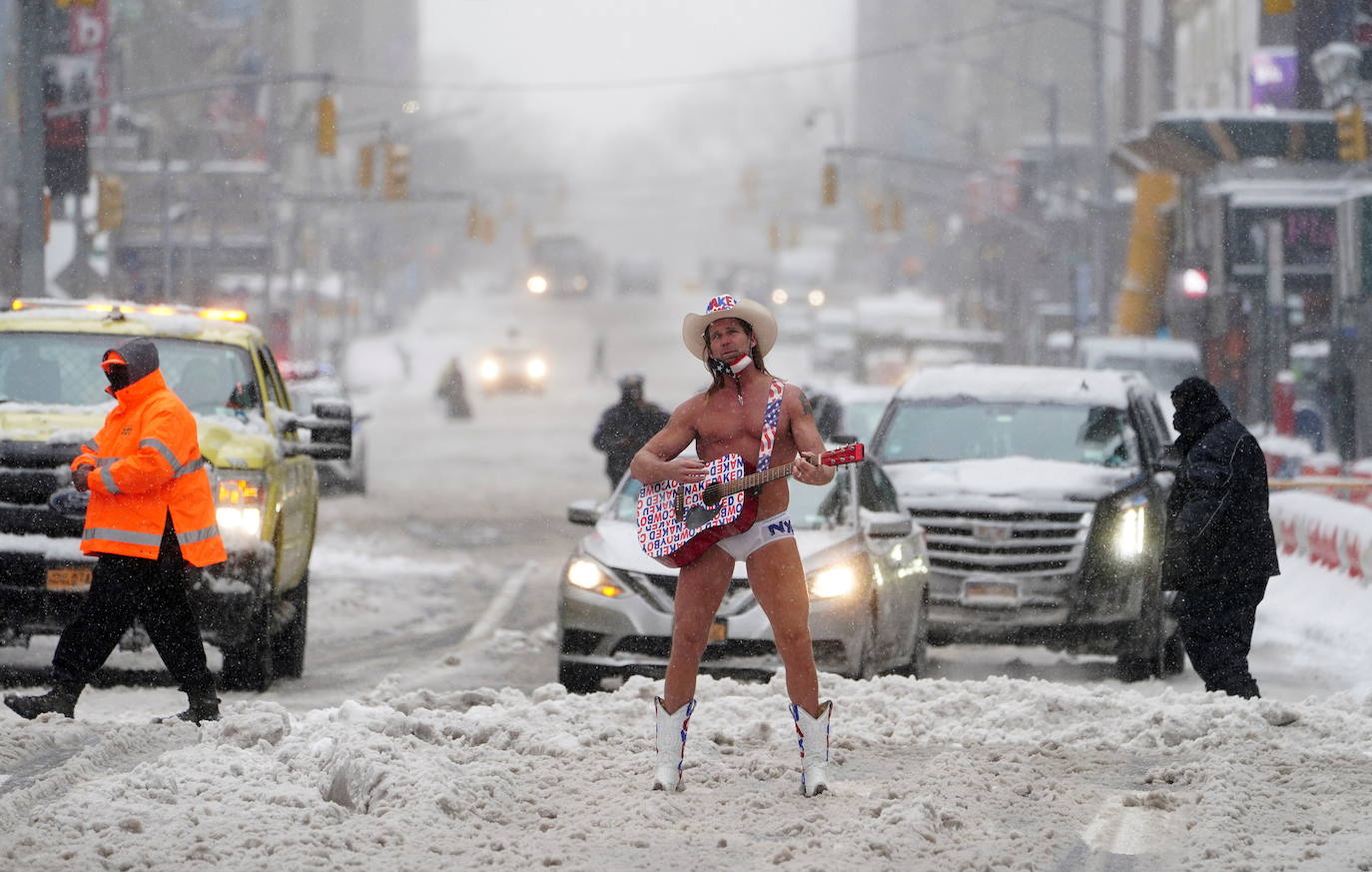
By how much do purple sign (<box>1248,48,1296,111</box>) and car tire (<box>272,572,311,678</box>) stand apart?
4617cm

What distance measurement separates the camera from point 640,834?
7445 mm

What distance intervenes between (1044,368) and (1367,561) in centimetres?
268

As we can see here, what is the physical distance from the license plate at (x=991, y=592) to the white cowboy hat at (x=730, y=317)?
631cm

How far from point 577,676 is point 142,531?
2972mm

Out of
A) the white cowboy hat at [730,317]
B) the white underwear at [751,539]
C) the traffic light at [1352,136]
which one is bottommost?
the white underwear at [751,539]

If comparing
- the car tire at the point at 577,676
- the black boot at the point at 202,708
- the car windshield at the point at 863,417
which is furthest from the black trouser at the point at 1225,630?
the car windshield at the point at 863,417

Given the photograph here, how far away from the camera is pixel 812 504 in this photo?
13070 mm

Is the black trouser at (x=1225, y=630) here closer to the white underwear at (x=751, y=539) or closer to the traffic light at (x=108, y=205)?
the white underwear at (x=751, y=539)

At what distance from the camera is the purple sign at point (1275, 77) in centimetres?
5616

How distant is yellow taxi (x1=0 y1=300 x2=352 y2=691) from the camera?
11.9 m

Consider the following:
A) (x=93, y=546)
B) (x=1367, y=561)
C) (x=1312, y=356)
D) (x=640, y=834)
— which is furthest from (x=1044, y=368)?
(x=1312, y=356)

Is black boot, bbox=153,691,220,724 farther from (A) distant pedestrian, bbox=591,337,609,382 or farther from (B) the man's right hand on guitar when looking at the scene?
(A) distant pedestrian, bbox=591,337,609,382

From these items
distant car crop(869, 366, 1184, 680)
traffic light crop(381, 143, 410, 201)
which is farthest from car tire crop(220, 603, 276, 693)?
traffic light crop(381, 143, 410, 201)

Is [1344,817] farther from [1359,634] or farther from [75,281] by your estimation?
[75,281]
